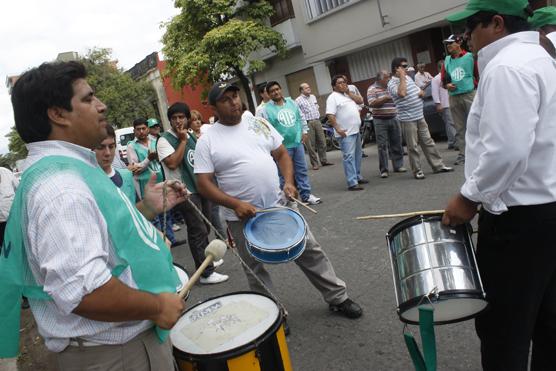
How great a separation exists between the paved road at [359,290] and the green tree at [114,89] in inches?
978

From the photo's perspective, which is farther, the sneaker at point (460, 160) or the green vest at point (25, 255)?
the sneaker at point (460, 160)

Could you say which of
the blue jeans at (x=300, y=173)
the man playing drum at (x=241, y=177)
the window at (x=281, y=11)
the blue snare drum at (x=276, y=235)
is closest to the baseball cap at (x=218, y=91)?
the man playing drum at (x=241, y=177)

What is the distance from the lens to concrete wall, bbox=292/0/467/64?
1298cm

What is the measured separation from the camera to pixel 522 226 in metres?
1.96

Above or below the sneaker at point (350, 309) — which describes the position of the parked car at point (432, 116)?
above

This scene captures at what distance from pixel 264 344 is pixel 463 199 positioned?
1.11 meters

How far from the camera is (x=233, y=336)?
7.35 ft

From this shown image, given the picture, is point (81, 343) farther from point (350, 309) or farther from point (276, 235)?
point (350, 309)

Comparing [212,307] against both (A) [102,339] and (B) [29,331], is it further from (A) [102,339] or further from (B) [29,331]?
(B) [29,331]

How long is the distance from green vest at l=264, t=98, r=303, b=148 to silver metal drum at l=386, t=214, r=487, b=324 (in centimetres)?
539

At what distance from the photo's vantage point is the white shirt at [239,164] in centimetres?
360

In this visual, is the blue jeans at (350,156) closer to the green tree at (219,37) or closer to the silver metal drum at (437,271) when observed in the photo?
the silver metal drum at (437,271)

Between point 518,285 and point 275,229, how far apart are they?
1787 mm

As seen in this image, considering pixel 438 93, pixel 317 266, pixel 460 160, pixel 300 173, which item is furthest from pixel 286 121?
pixel 317 266
